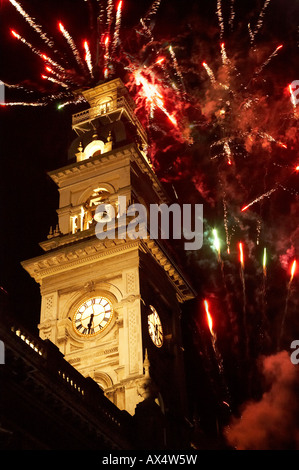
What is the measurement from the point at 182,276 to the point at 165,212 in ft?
21.2

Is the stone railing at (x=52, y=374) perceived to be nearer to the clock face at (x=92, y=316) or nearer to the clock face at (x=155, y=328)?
the clock face at (x=92, y=316)

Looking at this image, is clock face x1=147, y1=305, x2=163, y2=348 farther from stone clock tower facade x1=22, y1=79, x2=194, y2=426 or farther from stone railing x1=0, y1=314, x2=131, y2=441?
stone railing x1=0, y1=314, x2=131, y2=441

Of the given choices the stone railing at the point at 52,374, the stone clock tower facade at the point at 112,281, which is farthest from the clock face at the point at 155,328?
the stone railing at the point at 52,374

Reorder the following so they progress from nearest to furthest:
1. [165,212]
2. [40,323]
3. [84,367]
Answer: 1. [84,367]
2. [40,323]
3. [165,212]

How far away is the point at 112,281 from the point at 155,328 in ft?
12.4

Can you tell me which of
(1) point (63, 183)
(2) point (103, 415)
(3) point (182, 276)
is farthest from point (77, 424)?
(1) point (63, 183)

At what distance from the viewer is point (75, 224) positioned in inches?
1735

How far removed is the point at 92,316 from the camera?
3906 cm

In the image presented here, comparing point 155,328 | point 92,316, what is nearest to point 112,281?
point 92,316

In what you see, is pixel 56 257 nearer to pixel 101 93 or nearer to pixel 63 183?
pixel 63 183

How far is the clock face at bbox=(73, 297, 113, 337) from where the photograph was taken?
38.4 metres

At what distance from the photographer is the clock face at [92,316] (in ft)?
126

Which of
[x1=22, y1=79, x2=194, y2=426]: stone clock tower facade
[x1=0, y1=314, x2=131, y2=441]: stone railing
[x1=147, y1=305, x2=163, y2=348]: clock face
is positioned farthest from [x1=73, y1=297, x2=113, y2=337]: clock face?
[x1=0, y1=314, x2=131, y2=441]: stone railing

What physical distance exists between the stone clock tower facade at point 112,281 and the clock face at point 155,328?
0.06 m
